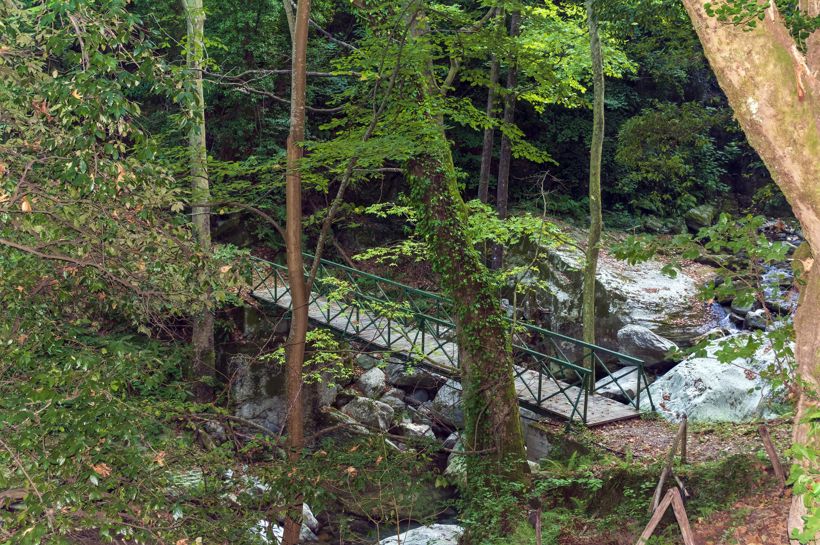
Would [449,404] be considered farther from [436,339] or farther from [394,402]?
[436,339]

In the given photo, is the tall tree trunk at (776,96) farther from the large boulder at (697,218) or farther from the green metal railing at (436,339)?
the large boulder at (697,218)

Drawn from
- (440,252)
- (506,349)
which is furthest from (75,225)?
(506,349)

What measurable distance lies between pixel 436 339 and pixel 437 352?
434 millimetres

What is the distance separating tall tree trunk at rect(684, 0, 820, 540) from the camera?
12.0 feet

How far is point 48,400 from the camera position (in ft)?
11.5

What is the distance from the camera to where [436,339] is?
36.5 feet

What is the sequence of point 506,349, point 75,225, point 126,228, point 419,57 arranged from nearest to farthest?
point 75,225, point 126,228, point 419,57, point 506,349

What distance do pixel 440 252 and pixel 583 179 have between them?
1102cm

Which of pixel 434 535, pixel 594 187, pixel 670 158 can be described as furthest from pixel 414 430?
pixel 670 158

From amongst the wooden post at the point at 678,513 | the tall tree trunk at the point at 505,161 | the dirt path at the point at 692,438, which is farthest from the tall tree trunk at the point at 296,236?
the tall tree trunk at the point at 505,161

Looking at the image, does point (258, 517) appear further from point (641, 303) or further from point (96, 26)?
point (641, 303)

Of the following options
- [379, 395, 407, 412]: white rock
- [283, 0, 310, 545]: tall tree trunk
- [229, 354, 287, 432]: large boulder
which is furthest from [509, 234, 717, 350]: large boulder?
[283, 0, 310, 545]: tall tree trunk

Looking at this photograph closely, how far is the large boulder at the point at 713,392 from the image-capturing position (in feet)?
30.2

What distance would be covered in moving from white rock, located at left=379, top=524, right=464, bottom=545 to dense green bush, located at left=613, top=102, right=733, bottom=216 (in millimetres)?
6863
